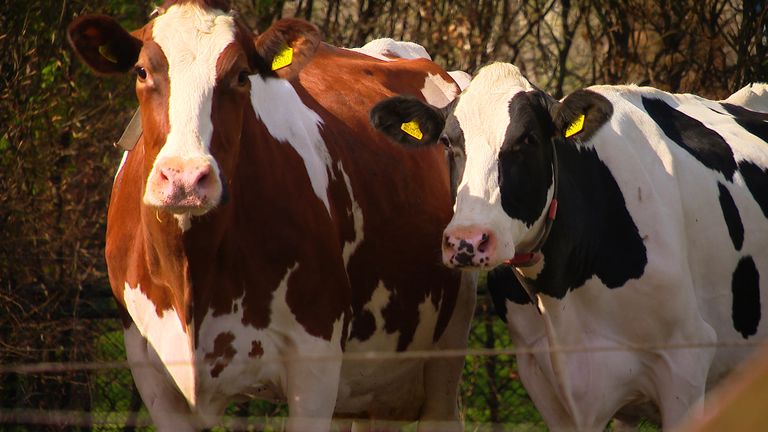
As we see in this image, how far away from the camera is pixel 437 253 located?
18.6 ft

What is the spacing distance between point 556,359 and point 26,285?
3605mm

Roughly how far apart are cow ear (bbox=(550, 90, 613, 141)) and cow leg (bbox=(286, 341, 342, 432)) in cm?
131

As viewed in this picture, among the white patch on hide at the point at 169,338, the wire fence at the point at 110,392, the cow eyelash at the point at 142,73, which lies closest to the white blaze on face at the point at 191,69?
the cow eyelash at the point at 142,73

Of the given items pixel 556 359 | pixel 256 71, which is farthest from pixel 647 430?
pixel 256 71

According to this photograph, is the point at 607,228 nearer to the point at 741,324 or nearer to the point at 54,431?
the point at 741,324

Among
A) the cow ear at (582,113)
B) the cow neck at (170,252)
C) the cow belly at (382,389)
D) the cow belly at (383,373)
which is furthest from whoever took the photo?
the cow belly at (382,389)

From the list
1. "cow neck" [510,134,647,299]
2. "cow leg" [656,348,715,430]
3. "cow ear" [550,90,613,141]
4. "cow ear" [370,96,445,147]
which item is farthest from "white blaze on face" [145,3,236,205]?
"cow leg" [656,348,715,430]

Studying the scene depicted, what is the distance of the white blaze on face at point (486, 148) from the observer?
4.60 meters

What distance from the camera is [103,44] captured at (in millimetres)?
4668

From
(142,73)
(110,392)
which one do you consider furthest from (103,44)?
(110,392)

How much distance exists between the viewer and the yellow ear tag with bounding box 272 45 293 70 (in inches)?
189

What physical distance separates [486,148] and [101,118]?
3.76 m

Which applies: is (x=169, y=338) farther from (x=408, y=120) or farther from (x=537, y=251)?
(x=537, y=251)

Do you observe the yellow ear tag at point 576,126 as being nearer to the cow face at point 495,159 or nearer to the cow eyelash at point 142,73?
the cow face at point 495,159
